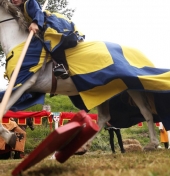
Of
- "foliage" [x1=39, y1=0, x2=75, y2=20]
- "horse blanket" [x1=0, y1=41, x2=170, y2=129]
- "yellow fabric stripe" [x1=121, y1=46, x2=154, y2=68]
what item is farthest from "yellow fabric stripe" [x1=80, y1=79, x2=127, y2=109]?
"foliage" [x1=39, y1=0, x2=75, y2=20]

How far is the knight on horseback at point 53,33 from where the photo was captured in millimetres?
4422

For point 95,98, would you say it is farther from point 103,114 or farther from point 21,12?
point 21,12

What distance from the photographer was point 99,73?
4465 millimetres

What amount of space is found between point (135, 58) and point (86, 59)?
821 mm

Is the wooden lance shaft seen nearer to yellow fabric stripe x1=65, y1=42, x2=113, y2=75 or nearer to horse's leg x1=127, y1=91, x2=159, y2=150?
yellow fabric stripe x1=65, y1=42, x2=113, y2=75

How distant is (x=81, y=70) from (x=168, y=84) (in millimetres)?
1193

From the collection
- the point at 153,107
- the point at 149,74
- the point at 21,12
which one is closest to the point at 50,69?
the point at 21,12

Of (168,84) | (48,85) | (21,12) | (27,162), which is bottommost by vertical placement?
(168,84)

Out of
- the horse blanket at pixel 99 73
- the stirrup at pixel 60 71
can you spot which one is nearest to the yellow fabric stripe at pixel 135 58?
the horse blanket at pixel 99 73

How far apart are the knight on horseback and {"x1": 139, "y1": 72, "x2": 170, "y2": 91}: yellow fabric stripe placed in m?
1.01

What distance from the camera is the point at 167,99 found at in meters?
5.27

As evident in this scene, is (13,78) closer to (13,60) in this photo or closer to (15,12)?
(13,60)

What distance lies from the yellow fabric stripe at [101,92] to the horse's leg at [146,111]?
1.99 ft

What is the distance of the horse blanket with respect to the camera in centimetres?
445
